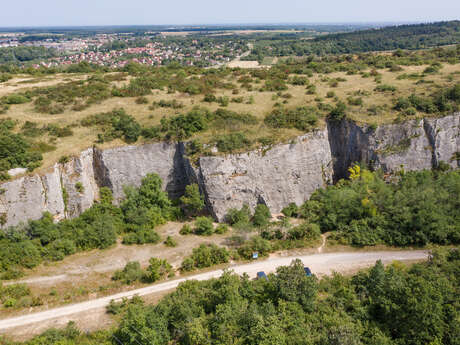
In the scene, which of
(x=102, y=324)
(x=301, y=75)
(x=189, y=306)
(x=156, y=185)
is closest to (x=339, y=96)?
(x=301, y=75)

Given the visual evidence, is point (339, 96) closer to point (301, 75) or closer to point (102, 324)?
point (301, 75)

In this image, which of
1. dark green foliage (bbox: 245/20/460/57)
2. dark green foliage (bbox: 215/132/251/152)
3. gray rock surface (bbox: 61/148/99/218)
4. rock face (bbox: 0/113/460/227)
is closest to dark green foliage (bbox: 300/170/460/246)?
rock face (bbox: 0/113/460/227)

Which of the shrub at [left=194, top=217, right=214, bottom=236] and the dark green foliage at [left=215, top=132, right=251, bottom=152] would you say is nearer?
the shrub at [left=194, top=217, right=214, bottom=236]

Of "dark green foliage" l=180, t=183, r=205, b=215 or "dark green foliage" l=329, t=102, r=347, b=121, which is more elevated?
"dark green foliage" l=329, t=102, r=347, b=121

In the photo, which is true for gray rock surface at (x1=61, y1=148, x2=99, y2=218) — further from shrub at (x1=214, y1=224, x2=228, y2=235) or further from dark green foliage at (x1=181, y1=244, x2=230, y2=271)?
shrub at (x1=214, y1=224, x2=228, y2=235)

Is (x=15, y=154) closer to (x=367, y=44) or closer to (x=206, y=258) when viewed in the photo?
(x=206, y=258)

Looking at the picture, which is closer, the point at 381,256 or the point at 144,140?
the point at 381,256

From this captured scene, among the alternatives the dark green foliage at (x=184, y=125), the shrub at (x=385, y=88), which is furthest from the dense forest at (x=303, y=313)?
the shrub at (x=385, y=88)
